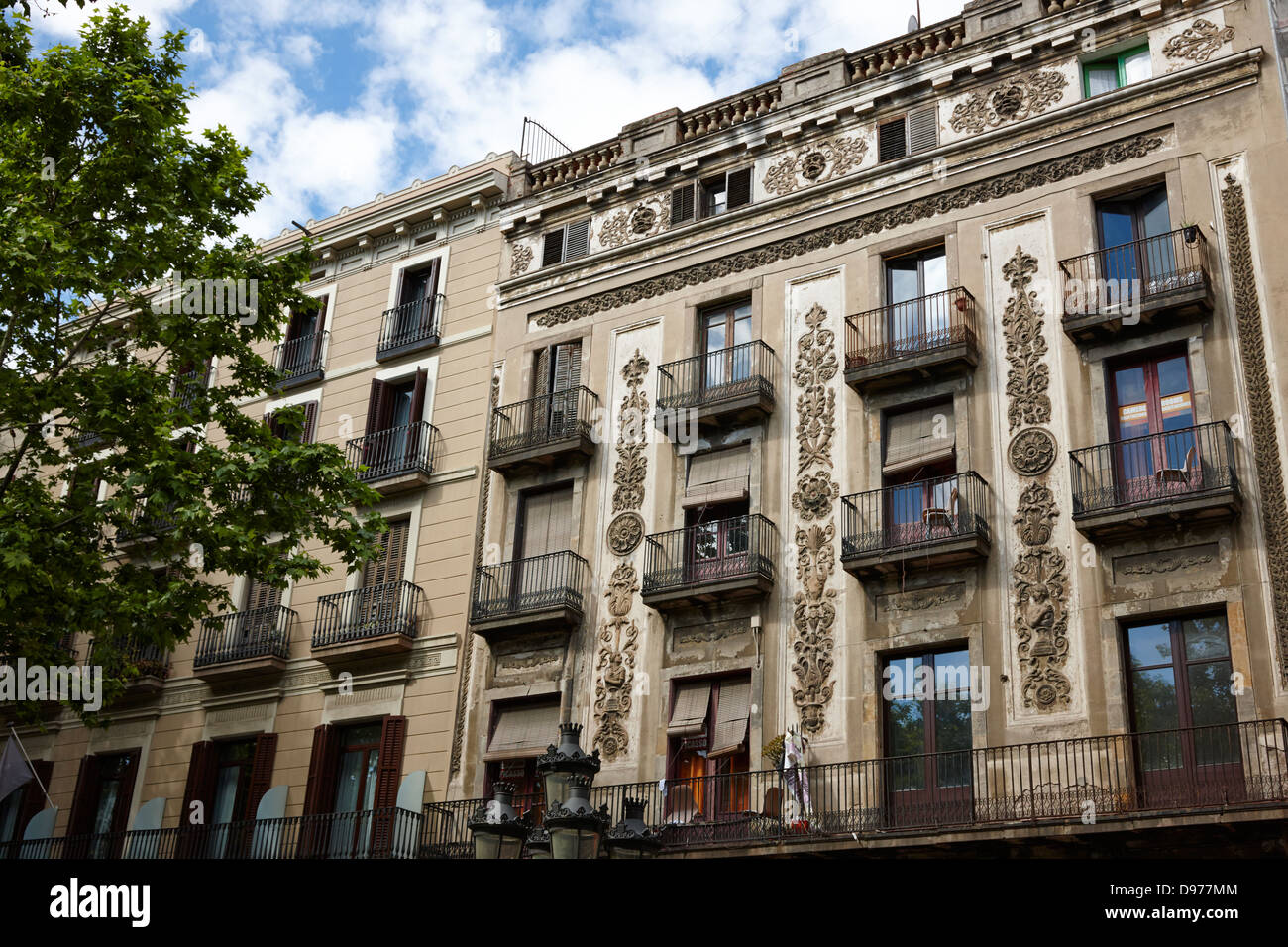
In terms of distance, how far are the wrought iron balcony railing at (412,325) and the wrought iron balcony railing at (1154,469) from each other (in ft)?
44.4

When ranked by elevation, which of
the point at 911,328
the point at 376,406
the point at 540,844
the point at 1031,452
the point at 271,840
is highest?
the point at 376,406

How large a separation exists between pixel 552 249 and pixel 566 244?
411mm

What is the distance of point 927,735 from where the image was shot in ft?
59.2

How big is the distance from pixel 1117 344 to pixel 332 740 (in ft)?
49.9

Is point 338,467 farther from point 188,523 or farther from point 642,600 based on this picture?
point 642,600

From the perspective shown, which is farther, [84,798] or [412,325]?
[412,325]

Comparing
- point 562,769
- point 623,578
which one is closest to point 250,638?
point 623,578

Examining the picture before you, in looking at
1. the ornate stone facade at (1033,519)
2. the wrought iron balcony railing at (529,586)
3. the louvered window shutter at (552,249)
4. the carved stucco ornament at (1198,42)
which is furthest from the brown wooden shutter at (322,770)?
the carved stucco ornament at (1198,42)

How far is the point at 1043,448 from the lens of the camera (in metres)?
18.5

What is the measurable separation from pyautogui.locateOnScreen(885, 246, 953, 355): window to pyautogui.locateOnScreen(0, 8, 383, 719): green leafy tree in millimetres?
8691

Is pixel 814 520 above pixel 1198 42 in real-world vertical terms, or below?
below

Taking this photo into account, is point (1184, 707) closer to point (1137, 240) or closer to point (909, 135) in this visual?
point (1137, 240)

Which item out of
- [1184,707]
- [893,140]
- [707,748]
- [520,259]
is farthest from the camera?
[520,259]

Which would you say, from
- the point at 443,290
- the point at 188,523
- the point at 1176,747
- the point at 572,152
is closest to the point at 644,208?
the point at 572,152
